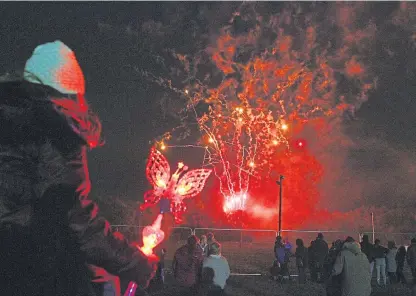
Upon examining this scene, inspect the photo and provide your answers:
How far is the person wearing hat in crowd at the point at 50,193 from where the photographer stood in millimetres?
1793

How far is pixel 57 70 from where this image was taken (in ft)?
6.29

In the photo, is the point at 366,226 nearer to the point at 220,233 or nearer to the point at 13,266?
the point at 220,233

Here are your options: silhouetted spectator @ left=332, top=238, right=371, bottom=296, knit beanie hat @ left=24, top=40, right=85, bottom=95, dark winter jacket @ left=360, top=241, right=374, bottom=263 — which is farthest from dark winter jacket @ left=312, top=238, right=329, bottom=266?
knit beanie hat @ left=24, top=40, right=85, bottom=95

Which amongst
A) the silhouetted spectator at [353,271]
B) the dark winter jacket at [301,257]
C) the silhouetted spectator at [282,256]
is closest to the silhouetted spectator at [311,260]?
A: the dark winter jacket at [301,257]

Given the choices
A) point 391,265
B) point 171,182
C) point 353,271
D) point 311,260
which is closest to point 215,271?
point 171,182

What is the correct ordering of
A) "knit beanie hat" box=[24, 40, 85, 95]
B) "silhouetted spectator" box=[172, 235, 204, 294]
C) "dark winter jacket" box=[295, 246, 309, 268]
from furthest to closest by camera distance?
"dark winter jacket" box=[295, 246, 309, 268] → "silhouetted spectator" box=[172, 235, 204, 294] → "knit beanie hat" box=[24, 40, 85, 95]

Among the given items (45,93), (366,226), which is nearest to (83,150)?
(45,93)

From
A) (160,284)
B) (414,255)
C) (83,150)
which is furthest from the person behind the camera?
(414,255)

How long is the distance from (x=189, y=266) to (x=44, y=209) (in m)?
8.69

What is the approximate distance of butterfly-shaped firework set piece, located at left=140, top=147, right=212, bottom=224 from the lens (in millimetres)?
7121

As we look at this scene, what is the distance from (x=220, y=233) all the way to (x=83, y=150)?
32778mm

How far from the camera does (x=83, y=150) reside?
75.7 inches

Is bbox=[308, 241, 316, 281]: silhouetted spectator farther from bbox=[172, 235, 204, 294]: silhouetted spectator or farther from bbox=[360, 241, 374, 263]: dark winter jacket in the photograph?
bbox=[172, 235, 204, 294]: silhouetted spectator

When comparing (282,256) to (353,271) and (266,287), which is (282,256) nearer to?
(266,287)
